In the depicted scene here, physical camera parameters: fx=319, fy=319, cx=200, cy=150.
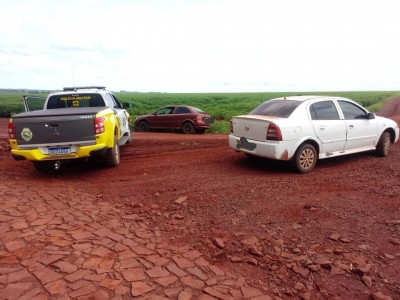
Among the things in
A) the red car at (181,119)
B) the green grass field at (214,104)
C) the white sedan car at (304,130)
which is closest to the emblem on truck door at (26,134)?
the white sedan car at (304,130)

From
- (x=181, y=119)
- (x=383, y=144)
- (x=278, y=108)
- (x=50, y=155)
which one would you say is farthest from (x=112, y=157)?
(x=181, y=119)

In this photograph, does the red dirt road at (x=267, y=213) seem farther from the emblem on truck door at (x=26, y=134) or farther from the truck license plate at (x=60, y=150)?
the emblem on truck door at (x=26, y=134)

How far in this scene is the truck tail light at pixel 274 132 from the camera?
6.16 meters

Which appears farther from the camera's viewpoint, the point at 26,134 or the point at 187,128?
the point at 187,128

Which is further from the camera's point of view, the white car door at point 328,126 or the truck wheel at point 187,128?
the truck wheel at point 187,128

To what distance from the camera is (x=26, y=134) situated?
20.2 ft

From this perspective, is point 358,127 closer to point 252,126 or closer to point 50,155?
point 252,126

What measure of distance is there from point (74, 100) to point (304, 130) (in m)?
5.80

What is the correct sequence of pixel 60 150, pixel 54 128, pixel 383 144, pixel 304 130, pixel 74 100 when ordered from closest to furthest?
pixel 54 128, pixel 60 150, pixel 304 130, pixel 383 144, pixel 74 100

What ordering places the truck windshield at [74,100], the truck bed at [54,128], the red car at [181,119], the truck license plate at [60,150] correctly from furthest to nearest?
the red car at [181,119]
the truck windshield at [74,100]
the truck license plate at [60,150]
the truck bed at [54,128]

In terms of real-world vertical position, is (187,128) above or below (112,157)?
below

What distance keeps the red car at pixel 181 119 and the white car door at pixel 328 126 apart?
847 centimetres

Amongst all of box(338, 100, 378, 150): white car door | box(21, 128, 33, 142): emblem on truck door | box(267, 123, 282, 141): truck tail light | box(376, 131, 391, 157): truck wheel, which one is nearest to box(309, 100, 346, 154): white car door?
box(338, 100, 378, 150): white car door

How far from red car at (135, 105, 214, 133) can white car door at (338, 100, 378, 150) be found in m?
8.33
